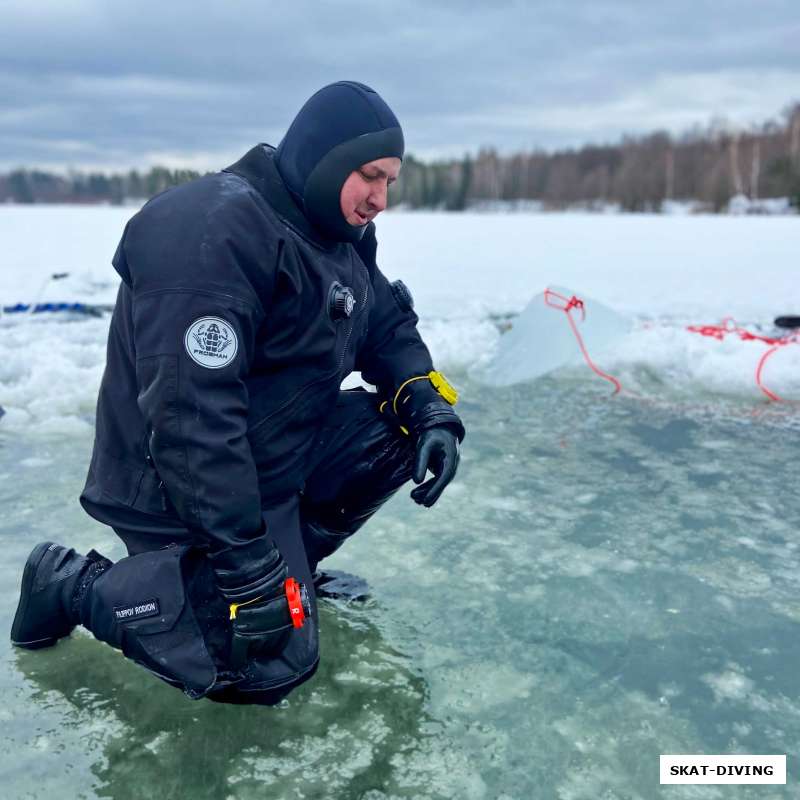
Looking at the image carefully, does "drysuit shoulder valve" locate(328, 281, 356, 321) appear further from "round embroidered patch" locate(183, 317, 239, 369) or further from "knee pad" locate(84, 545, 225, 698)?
"knee pad" locate(84, 545, 225, 698)

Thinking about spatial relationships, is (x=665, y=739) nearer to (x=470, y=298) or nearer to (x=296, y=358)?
(x=296, y=358)

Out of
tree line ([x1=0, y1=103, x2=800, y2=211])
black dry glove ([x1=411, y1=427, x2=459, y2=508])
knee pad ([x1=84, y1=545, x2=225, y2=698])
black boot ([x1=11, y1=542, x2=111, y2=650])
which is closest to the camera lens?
knee pad ([x1=84, y1=545, x2=225, y2=698])

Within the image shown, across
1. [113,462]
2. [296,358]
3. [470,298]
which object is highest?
[296,358]

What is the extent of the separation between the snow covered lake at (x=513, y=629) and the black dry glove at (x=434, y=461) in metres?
0.36

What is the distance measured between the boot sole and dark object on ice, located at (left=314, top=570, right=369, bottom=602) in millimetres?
720

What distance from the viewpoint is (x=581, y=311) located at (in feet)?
17.6

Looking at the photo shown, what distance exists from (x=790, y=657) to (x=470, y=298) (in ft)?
23.2

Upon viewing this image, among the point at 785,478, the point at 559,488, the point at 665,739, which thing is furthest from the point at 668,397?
the point at 665,739

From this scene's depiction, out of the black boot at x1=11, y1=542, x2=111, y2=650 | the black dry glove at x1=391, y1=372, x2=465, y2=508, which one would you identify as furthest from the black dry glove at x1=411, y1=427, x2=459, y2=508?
the black boot at x1=11, y1=542, x2=111, y2=650

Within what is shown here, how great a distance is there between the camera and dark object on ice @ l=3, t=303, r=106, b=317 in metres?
6.75

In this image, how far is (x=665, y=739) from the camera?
1727mm

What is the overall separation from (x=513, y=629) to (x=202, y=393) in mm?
1072

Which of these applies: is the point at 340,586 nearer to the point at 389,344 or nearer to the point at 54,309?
the point at 389,344

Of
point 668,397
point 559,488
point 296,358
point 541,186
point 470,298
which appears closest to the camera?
point 296,358
